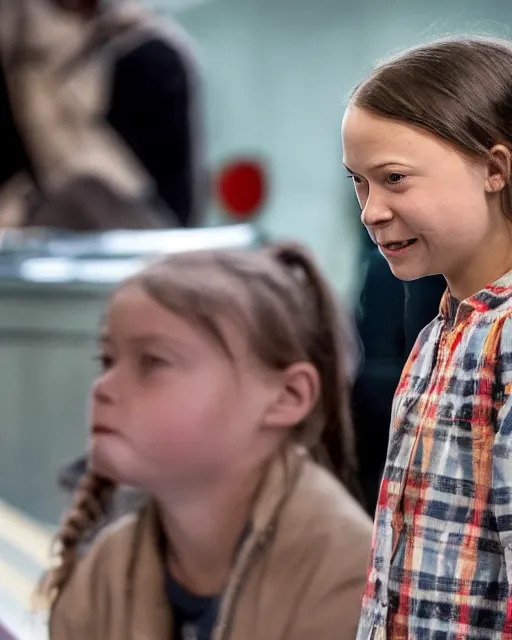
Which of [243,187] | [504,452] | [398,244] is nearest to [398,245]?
[398,244]

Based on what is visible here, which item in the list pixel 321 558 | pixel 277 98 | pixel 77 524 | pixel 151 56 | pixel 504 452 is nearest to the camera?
pixel 504 452

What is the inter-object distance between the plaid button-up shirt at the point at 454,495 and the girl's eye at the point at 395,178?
3.0 inches

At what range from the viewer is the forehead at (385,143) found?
0.58 meters

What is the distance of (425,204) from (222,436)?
38cm

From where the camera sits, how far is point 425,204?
580mm

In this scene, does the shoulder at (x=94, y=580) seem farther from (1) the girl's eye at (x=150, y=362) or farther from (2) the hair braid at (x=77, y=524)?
(1) the girl's eye at (x=150, y=362)

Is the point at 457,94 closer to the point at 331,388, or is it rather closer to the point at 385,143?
the point at 385,143

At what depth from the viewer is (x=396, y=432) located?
62cm

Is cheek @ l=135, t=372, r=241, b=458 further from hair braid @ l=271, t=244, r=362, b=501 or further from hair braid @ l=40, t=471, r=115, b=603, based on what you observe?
hair braid @ l=40, t=471, r=115, b=603

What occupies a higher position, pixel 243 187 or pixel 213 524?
pixel 243 187

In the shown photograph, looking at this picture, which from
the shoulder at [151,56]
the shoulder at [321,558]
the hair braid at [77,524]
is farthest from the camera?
the shoulder at [151,56]

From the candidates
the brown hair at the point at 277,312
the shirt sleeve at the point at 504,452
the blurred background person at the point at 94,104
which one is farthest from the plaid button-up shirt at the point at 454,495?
the blurred background person at the point at 94,104

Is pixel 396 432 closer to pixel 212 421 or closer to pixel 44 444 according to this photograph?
pixel 212 421

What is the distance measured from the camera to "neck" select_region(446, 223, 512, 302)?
592 mm
